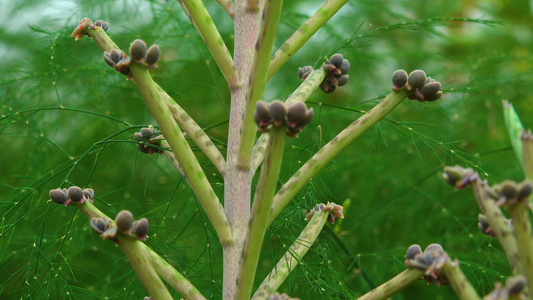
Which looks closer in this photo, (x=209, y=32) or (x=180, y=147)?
(x=180, y=147)

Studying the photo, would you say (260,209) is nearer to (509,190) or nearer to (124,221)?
(124,221)

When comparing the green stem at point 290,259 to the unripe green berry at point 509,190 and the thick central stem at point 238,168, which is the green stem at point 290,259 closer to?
the thick central stem at point 238,168

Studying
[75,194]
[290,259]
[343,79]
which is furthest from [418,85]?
[75,194]

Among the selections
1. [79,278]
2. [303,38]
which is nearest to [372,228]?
[79,278]

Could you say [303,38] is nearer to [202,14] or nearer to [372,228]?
[202,14]

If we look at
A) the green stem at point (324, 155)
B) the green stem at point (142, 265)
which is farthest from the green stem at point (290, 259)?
the green stem at point (142, 265)

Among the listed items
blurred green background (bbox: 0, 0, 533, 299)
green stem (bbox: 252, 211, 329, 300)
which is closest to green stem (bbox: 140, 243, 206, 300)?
green stem (bbox: 252, 211, 329, 300)
